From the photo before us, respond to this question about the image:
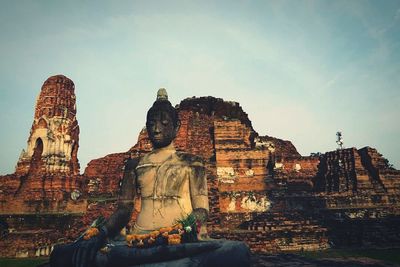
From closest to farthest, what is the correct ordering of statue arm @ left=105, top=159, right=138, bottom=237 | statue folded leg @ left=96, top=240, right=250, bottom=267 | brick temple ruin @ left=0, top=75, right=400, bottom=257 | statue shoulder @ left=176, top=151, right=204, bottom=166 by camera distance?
1. statue folded leg @ left=96, top=240, right=250, bottom=267
2. statue arm @ left=105, top=159, right=138, bottom=237
3. statue shoulder @ left=176, top=151, right=204, bottom=166
4. brick temple ruin @ left=0, top=75, right=400, bottom=257

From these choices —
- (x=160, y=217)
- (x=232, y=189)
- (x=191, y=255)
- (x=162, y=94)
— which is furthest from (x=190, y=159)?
(x=232, y=189)

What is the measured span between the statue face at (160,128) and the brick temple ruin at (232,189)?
6.31 metres

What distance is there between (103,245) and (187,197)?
1.14 m

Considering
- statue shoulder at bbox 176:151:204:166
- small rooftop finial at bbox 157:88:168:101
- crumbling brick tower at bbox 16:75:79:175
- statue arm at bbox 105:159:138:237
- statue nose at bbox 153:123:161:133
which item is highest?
crumbling brick tower at bbox 16:75:79:175

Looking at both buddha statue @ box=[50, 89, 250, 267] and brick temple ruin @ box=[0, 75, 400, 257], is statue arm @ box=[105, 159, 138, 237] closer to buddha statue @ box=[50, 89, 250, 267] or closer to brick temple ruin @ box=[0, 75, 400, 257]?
buddha statue @ box=[50, 89, 250, 267]

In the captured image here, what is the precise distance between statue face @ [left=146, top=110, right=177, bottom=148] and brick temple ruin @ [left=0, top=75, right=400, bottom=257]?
631 centimetres

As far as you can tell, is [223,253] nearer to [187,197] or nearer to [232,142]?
[187,197]


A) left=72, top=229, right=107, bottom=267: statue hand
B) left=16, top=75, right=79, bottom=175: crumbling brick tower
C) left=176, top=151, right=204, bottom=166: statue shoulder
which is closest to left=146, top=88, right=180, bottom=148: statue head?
left=176, top=151, right=204, bottom=166: statue shoulder

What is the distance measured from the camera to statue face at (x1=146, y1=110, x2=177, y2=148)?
4191mm

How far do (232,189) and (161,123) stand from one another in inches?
492

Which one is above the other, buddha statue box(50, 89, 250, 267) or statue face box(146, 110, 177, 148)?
statue face box(146, 110, 177, 148)


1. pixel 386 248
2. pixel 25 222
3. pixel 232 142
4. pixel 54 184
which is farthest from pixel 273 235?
pixel 54 184

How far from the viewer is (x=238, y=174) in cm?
1653

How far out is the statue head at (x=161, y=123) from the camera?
13.8 feet
